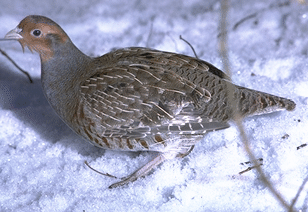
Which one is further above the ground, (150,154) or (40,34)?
(40,34)

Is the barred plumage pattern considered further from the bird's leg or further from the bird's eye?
the bird's eye

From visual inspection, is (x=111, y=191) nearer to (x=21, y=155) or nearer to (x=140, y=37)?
(x=21, y=155)

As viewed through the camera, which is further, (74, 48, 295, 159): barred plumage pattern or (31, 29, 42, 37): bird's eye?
(31, 29, 42, 37): bird's eye

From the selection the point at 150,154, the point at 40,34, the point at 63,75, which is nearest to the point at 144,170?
the point at 150,154

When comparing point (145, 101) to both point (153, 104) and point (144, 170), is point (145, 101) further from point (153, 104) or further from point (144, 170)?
point (144, 170)

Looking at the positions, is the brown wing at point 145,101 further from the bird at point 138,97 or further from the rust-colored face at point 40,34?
the rust-colored face at point 40,34

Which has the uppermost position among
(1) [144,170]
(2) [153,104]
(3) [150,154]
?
(2) [153,104]

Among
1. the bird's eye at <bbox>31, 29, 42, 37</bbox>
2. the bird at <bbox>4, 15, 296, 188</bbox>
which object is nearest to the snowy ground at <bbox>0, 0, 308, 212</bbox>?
the bird at <bbox>4, 15, 296, 188</bbox>

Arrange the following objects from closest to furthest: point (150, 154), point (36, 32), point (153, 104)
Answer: point (153, 104)
point (36, 32)
point (150, 154)
